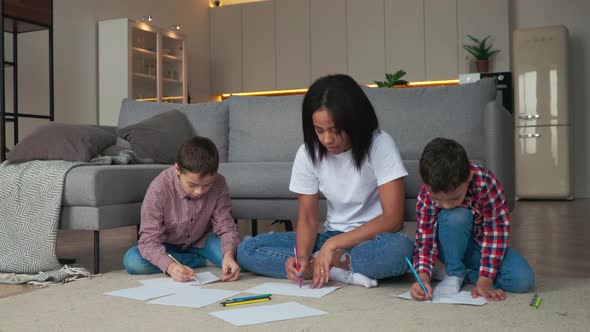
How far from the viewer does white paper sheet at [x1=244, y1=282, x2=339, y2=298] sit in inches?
68.4

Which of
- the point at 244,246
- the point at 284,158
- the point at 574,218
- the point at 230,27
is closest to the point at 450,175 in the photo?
the point at 244,246

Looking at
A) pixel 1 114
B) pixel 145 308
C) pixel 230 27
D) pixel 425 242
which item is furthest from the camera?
pixel 230 27

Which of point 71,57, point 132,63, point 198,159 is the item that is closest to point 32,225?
point 198,159

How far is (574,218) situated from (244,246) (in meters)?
3.14

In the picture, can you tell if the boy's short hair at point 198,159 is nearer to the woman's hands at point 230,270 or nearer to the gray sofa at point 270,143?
the woman's hands at point 230,270

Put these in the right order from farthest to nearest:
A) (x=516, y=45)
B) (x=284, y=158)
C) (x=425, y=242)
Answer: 1. (x=516, y=45)
2. (x=284, y=158)
3. (x=425, y=242)

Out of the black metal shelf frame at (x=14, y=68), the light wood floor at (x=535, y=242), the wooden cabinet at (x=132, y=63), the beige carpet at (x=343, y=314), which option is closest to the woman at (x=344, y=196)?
the beige carpet at (x=343, y=314)

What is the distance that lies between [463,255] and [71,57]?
4.69 m

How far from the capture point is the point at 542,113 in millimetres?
6098

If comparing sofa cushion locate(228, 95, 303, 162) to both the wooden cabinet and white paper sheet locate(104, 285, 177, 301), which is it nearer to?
white paper sheet locate(104, 285, 177, 301)

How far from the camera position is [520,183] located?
6176mm

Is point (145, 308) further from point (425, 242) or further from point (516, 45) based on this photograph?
point (516, 45)


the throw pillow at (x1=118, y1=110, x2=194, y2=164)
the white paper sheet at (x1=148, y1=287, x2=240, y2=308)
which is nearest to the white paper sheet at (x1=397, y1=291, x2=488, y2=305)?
the white paper sheet at (x1=148, y1=287, x2=240, y2=308)

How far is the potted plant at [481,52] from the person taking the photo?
624cm
